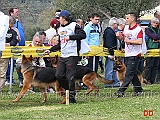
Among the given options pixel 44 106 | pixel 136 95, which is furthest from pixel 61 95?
pixel 136 95

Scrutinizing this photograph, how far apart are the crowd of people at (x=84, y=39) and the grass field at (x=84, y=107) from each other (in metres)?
0.49

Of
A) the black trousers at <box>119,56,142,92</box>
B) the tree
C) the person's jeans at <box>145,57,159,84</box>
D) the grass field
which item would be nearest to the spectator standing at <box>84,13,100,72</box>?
the grass field

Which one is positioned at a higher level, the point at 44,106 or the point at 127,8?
the point at 127,8

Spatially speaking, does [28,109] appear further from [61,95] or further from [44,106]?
[61,95]

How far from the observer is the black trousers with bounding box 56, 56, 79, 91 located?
420 inches

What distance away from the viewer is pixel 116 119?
8633 mm

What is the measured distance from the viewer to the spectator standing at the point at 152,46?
48.5 ft

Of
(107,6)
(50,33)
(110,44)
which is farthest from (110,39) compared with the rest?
(107,6)

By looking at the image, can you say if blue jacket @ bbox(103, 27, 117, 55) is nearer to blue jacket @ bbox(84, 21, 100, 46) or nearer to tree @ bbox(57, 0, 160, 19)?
blue jacket @ bbox(84, 21, 100, 46)

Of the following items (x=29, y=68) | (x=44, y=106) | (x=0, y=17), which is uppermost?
(x=0, y=17)

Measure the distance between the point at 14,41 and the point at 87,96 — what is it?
237 centimetres

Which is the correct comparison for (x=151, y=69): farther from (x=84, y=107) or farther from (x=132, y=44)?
(x=84, y=107)

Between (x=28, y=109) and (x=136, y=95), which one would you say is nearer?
(x=28, y=109)

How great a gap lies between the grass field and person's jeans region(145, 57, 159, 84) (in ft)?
7.80
